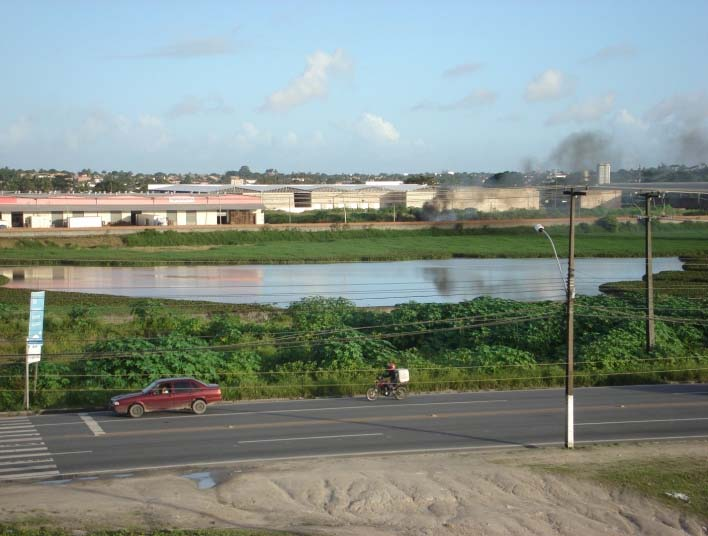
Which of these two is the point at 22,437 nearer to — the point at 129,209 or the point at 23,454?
the point at 23,454

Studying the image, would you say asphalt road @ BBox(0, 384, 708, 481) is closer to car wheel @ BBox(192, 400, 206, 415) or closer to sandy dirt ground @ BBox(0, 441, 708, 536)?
car wheel @ BBox(192, 400, 206, 415)

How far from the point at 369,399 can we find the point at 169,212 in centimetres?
7800

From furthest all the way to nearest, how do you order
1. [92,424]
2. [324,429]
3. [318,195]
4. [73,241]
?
1. [318,195]
2. [73,241]
3. [92,424]
4. [324,429]

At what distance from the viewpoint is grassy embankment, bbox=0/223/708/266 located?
56.1m

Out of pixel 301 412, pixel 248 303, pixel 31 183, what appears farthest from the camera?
pixel 31 183

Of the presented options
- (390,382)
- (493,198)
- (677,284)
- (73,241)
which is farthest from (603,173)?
(73,241)

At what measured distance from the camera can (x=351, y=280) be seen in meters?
61.2

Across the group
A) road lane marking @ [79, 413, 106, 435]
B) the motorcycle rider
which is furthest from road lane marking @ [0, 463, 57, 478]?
the motorcycle rider

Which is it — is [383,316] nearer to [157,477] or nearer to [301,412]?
[301,412]

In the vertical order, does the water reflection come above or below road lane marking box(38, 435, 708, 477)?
above

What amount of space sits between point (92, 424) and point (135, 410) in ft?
4.70

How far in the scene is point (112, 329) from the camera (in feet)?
136

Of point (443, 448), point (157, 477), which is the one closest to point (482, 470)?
point (443, 448)

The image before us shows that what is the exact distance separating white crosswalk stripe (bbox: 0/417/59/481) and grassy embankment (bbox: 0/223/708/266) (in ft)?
111
